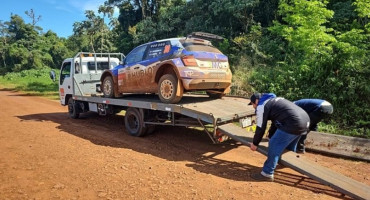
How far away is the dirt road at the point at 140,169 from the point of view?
4098mm

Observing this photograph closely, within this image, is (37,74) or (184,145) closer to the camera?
(184,145)

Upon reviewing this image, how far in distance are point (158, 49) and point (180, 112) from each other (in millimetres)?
1932

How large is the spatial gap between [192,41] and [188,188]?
3.63 metres

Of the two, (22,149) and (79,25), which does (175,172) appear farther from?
(79,25)

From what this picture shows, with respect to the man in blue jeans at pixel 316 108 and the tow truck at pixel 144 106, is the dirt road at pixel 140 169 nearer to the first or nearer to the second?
the tow truck at pixel 144 106

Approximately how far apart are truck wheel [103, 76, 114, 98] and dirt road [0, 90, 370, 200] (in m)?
1.21

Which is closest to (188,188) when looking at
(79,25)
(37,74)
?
(79,25)

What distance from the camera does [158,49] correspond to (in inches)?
271

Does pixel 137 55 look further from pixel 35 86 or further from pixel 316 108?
pixel 35 86

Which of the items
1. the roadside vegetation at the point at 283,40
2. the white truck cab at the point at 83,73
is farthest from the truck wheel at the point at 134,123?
the roadside vegetation at the point at 283,40

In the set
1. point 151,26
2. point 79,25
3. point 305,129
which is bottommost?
point 305,129

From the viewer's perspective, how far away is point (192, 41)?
6555 millimetres

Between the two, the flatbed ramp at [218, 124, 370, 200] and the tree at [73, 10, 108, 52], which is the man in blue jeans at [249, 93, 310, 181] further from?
the tree at [73, 10, 108, 52]

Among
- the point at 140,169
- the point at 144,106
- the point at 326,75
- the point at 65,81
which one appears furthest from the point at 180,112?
the point at 65,81
